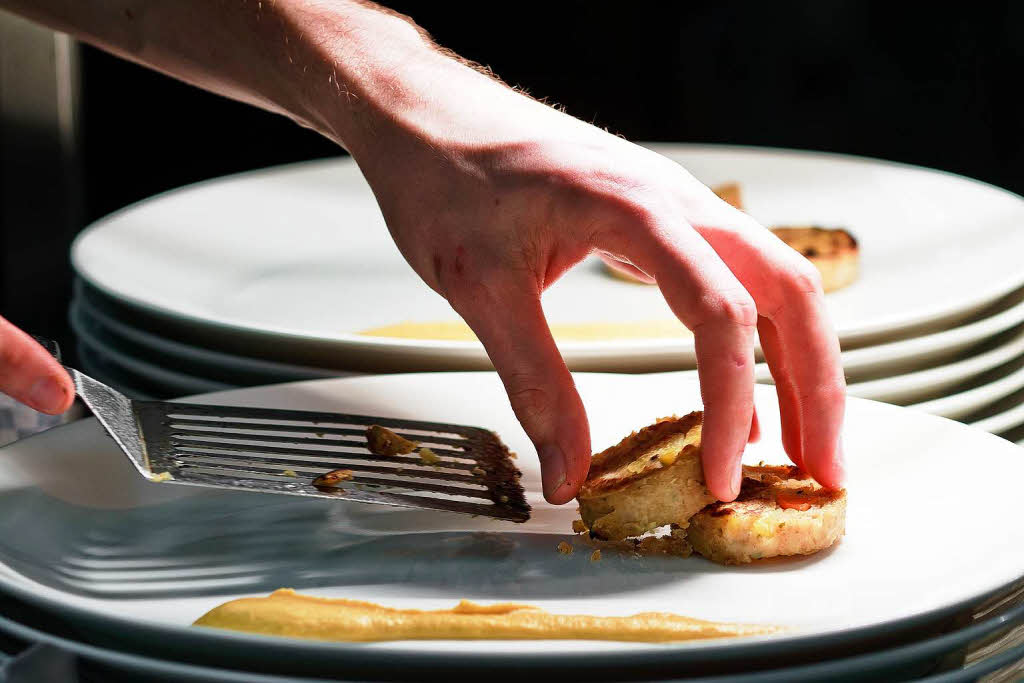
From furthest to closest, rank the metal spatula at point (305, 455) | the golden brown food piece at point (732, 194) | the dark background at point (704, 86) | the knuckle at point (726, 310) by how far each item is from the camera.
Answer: the dark background at point (704, 86)
the golden brown food piece at point (732, 194)
the metal spatula at point (305, 455)
the knuckle at point (726, 310)

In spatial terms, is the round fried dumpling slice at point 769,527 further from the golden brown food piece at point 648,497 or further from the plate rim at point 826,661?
the plate rim at point 826,661

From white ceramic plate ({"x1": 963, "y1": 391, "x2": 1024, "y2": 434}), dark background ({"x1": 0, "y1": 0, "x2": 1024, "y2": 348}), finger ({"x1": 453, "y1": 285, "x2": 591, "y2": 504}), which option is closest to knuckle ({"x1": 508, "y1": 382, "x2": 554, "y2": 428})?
finger ({"x1": 453, "y1": 285, "x2": 591, "y2": 504})

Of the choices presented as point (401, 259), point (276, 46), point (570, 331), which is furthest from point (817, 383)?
point (401, 259)

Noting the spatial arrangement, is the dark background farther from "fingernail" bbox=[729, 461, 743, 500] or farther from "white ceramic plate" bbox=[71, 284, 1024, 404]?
"fingernail" bbox=[729, 461, 743, 500]

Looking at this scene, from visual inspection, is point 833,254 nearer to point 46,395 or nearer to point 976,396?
point 976,396

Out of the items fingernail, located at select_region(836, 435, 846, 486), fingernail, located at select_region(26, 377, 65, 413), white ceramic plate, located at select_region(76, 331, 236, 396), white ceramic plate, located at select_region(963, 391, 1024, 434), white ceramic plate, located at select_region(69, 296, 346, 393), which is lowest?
white ceramic plate, located at select_region(76, 331, 236, 396)

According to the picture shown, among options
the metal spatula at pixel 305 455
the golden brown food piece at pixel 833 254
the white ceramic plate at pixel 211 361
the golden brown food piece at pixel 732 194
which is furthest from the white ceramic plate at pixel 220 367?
the golden brown food piece at pixel 732 194
